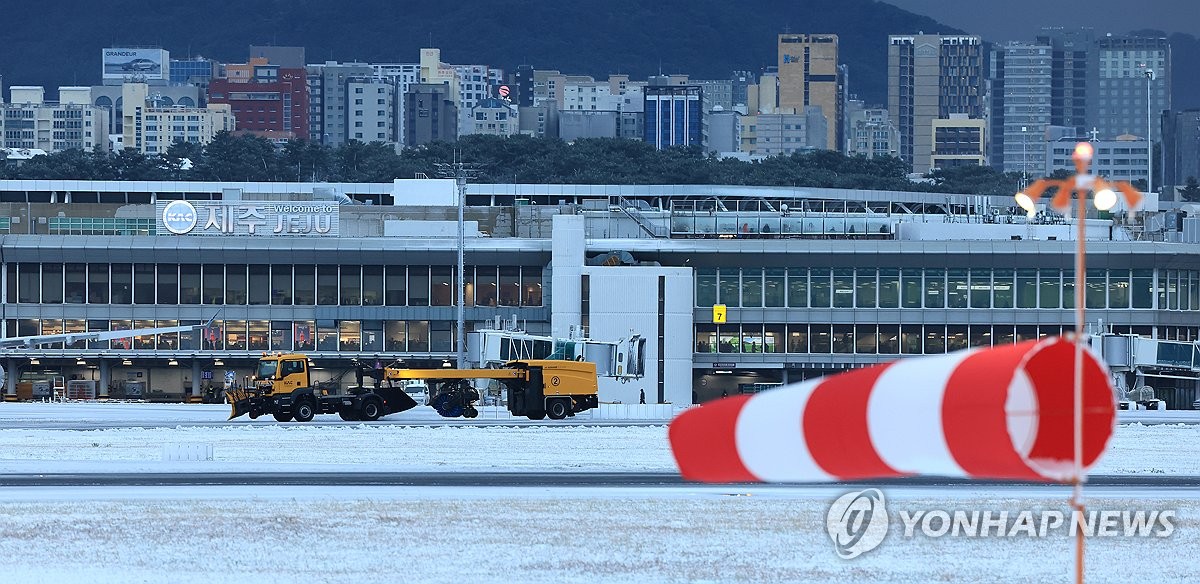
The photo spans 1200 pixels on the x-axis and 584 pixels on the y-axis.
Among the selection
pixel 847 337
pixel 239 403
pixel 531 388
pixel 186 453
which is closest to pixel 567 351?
pixel 531 388

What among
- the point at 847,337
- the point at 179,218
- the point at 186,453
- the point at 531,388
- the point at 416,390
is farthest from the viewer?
the point at 179,218

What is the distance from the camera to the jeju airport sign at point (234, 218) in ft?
399

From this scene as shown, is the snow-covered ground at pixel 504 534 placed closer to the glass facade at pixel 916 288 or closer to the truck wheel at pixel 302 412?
the truck wheel at pixel 302 412

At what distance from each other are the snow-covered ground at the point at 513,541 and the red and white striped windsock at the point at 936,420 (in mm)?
13354

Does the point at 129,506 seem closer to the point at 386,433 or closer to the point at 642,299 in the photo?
the point at 386,433

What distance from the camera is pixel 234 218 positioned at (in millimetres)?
122000

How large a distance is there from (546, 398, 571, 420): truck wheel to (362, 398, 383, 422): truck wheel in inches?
278

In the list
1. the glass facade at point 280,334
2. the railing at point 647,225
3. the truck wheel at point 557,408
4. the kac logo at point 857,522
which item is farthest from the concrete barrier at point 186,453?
the railing at point 647,225

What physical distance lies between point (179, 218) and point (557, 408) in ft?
177

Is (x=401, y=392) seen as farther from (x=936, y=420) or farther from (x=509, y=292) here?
(x=936, y=420)

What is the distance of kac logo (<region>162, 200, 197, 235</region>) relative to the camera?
398 feet

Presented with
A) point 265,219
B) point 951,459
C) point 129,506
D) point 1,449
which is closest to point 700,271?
point 265,219

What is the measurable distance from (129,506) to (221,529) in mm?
4694

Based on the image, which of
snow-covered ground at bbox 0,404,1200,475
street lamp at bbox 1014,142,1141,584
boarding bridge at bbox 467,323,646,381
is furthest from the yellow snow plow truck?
street lamp at bbox 1014,142,1141,584
